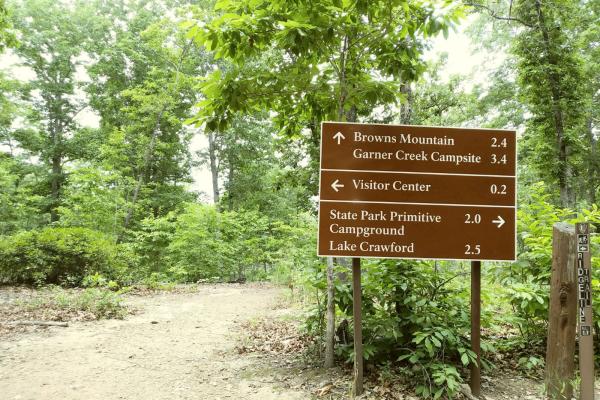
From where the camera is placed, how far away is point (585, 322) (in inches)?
137

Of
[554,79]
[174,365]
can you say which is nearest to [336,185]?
[174,365]

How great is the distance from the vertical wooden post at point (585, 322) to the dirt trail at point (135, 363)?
2725 mm

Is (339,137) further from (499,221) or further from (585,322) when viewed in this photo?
(585,322)

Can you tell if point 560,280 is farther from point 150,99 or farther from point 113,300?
point 150,99

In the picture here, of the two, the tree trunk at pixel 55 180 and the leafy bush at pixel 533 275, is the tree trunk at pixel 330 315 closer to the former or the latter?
the leafy bush at pixel 533 275

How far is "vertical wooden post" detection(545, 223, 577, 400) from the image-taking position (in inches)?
150

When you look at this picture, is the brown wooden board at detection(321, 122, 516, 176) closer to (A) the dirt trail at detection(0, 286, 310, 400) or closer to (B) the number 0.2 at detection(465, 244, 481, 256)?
(B) the number 0.2 at detection(465, 244, 481, 256)

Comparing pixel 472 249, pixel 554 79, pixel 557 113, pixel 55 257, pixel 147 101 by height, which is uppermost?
pixel 147 101

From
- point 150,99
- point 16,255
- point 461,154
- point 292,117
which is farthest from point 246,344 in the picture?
point 150,99

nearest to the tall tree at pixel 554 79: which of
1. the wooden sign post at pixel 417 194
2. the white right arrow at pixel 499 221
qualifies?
the wooden sign post at pixel 417 194

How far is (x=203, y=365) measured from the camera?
559 cm

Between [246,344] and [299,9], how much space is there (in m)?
5.25

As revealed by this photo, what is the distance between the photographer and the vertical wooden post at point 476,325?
412cm

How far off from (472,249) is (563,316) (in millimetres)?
1068
